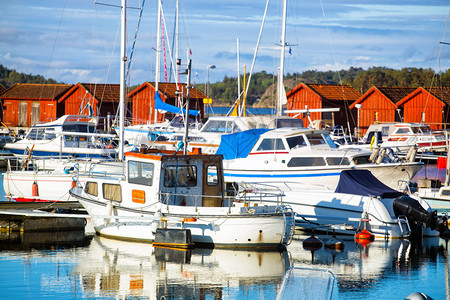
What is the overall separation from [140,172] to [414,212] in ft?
27.7

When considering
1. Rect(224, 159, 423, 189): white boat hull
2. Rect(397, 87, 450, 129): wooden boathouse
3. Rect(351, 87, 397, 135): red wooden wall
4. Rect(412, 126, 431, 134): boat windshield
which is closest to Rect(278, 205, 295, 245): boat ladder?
Rect(224, 159, 423, 189): white boat hull

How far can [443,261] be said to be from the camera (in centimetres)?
1720

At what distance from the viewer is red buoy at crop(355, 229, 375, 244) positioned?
19.1 metres

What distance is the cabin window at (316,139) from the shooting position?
25808 mm

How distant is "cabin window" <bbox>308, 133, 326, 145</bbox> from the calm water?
285 inches

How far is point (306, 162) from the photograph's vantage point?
80.3ft

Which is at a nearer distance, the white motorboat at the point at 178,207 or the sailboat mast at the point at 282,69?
the white motorboat at the point at 178,207

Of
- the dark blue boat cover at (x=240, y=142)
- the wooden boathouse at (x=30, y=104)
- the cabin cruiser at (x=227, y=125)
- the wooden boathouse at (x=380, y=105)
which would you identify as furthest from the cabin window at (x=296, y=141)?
the wooden boathouse at (x=30, y=104)

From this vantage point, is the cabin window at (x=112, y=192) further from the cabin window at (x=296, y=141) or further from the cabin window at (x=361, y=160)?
the cabin window at (x=361, y=160)

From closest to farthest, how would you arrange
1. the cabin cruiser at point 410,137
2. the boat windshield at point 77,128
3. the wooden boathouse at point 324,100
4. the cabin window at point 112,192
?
the cabin window at point 112,192, the boat windshield at point 77,128, the cabin cruiser at point 410,137, the wooden boathouse at point 324,100

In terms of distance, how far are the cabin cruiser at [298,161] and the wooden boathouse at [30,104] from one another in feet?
139

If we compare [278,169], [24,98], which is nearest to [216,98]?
[24,98]

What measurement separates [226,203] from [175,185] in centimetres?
177

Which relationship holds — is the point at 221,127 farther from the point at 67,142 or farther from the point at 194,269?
the point at 194,269
